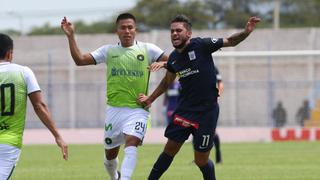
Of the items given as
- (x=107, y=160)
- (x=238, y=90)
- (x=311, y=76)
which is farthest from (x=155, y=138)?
(x=107, y=160)

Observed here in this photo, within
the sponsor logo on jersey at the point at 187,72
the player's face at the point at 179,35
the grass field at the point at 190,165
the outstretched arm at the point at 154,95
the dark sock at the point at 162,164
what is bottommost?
the grass field at the point at 190,165

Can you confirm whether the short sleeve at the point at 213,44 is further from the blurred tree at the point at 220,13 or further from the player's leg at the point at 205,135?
the blurred tree at the point at 220,13

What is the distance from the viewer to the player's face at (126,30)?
12.1m

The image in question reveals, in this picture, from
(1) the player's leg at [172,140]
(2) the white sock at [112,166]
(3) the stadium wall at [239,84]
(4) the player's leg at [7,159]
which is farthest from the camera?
(3) the stadium wall at [239,84]

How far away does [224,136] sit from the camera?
3294 cm

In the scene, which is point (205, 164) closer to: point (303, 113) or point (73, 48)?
point (73, 48)

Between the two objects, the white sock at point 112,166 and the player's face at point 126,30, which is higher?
the player's face at point 126,30

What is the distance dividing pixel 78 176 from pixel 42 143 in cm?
1727

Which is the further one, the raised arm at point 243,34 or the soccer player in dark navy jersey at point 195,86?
the soccer player in dark navy jersey at point 195,86

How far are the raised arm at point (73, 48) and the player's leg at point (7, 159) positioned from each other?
2.20 metres

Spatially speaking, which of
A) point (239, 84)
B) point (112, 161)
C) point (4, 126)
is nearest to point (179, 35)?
point (112, 161)

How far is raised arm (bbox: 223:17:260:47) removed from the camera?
35.9 ft

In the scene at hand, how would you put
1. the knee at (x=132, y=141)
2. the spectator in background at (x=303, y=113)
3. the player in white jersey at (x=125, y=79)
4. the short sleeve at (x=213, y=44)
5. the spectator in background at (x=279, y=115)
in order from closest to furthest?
the short sleeve at (x=213, y=44)
the knee at (x=132, y=141)
the player in white jersey at (x=125, y=79)
the spectator in background at (x=279, y=115)
the spectator in background at (x=303, y=113)

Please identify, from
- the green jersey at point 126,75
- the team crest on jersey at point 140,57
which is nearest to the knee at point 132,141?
the green jersey at point 126,75
